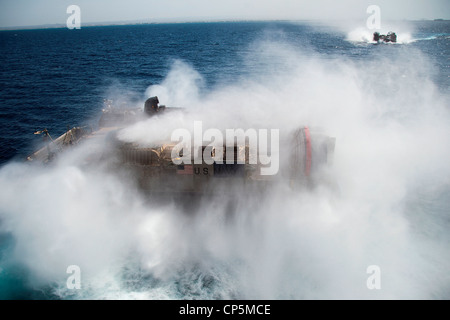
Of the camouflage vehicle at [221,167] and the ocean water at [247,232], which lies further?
the camouflage vehicle at [221,167]

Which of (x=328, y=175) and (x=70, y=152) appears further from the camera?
(x=70, y=152)

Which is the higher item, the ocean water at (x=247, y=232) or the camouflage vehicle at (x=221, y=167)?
the camouflage vehicle at (x=221, y=167)

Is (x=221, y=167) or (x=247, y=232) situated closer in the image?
(x=221, y=167)

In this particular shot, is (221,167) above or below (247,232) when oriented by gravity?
above

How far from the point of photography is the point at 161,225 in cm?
2025

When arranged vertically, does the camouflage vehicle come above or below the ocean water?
above

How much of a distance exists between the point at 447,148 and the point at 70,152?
128 ft

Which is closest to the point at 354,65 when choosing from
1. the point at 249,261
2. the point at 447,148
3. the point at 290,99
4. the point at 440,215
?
the point at 290,99

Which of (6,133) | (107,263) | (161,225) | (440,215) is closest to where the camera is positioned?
(107,263)

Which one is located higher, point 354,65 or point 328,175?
point 354,65

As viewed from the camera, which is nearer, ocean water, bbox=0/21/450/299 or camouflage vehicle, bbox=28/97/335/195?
ocean water, bbox=0/21/450/299

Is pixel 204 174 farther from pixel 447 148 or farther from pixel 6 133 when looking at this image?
pixel 6 133
